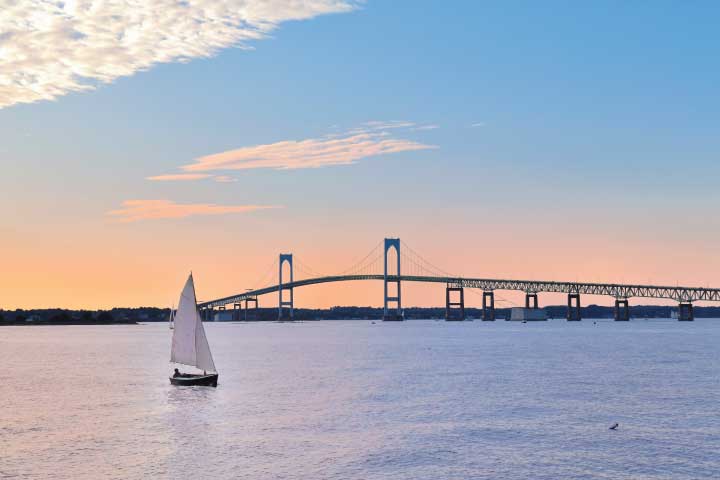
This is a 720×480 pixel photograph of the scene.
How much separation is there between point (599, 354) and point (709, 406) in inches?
1843

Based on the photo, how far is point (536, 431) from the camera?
3691 centimetres

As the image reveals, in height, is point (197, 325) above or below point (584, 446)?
above

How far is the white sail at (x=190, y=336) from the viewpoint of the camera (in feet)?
181

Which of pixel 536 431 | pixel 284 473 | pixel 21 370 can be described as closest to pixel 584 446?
pixel 536 431

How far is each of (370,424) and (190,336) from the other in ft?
67.9

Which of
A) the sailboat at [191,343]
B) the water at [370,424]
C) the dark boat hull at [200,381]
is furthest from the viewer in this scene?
the sailboat at [191,343]

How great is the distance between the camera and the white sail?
5522 cm

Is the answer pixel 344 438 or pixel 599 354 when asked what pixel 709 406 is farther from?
pixel 599 354

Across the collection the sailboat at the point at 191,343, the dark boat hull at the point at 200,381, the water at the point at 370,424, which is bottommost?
the water at the point at 370,424

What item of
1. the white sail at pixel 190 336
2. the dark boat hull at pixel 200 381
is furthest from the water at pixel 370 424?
the white sail at pixel 190 336

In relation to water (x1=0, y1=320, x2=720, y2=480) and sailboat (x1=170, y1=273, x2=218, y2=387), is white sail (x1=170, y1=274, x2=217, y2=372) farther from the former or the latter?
water (x1=0, y1=320, x2=720, y2=480)

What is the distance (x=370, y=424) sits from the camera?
3919 centimetres

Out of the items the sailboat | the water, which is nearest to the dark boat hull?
the sailboat

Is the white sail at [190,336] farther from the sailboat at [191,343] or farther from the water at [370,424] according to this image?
the water at [370,424]
